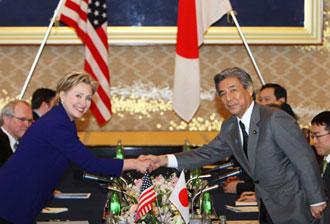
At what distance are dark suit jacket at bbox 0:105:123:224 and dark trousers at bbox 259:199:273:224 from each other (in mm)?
1198

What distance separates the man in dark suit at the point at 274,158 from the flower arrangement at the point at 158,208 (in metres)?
0.66

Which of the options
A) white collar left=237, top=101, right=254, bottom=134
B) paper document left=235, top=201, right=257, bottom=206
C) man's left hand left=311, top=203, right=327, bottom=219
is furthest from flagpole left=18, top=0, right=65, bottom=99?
man's left hand left=311, top=203, right=327, bottom=219

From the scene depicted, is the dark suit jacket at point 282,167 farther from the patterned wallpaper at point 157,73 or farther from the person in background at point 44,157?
the patterned wallpaper at point 157,73

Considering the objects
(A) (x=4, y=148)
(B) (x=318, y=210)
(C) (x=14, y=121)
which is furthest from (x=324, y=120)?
(C) (x=14, y=121)

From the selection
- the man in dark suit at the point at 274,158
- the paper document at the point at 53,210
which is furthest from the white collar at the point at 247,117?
the paper document at the point at 53,210

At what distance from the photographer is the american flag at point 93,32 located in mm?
8695

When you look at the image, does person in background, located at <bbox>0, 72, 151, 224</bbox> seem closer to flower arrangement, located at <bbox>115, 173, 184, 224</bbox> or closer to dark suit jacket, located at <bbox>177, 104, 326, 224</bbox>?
flower arrangement, located at <bbox>115, 173, 184, 224</bbox>

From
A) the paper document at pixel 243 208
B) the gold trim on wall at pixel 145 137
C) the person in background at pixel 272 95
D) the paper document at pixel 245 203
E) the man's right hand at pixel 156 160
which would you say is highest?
the person in background at pixel 272 95

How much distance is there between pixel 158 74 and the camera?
9.17 metres

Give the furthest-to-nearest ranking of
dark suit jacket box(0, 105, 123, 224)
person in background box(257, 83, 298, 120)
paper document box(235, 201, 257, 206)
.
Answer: person in background box(257, 83, 298, 120)
paper document box(235, 201, 257, 206)
dark suit jacket box(0, 105, 123, 224)

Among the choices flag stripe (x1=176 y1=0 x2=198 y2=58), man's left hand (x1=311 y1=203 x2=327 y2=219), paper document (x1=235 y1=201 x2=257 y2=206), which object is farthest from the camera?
flag stripe (x1=176 y1=0 x2=198 y2=58)

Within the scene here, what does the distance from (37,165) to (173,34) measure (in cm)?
468

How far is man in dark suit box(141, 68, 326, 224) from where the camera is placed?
471cm

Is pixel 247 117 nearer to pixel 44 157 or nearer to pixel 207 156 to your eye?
pixel 207 156
